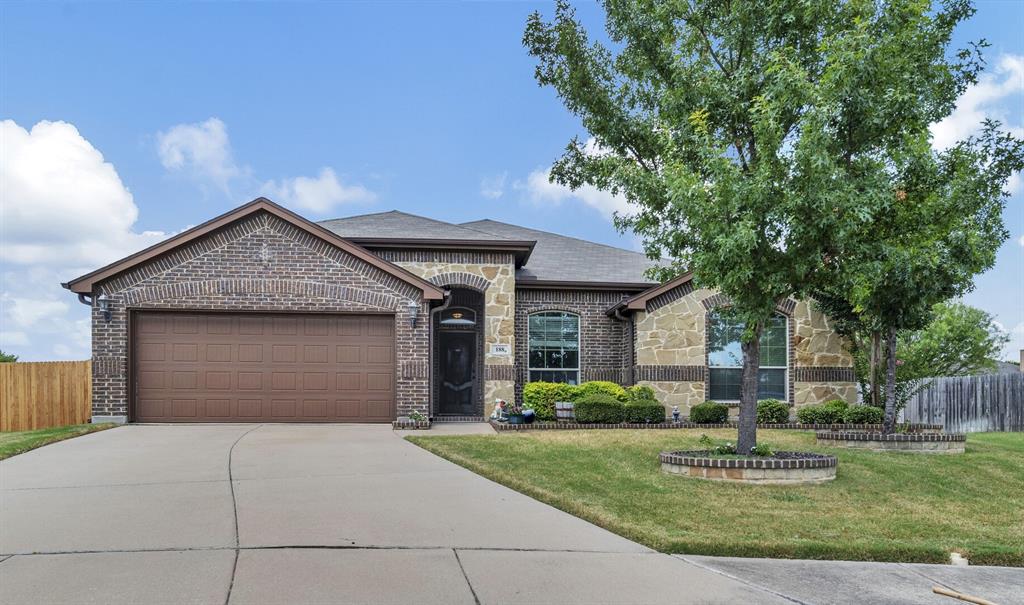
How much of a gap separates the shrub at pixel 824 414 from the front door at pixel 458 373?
325 inches

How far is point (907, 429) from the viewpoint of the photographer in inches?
609

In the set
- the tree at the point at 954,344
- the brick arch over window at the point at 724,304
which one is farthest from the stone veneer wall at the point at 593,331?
the tree at the point at 954,344

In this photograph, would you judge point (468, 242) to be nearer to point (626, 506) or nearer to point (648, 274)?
point (648, 274)

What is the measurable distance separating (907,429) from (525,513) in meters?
11.0

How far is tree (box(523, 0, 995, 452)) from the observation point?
10.1 meters

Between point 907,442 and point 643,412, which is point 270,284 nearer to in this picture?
point 643,412

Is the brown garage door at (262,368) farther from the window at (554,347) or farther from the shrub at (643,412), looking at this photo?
the shrub at (643,412)

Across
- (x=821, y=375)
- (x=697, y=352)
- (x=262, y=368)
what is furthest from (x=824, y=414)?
(x=262, y=368)

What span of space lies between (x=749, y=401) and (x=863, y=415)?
27.4ft

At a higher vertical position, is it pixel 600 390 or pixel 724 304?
pixel 724 304

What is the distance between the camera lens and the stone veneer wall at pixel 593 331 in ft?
65.1

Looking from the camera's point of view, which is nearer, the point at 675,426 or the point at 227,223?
the point at 227,223

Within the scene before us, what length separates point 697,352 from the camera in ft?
63.4

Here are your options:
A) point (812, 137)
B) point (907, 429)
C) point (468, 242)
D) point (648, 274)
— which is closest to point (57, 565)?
point (812, 137)
